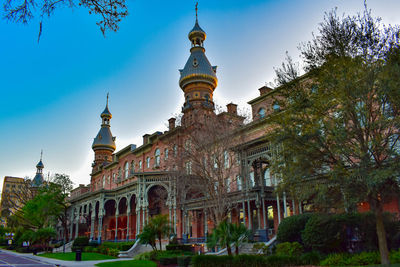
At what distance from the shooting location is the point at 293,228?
18438 mm

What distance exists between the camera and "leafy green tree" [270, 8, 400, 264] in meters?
12.3

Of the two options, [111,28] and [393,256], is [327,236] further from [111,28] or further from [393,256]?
[111,28]

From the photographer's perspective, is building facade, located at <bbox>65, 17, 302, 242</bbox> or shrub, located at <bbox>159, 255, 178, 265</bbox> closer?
shrub, located at <bbox>159, 255, 178, 265</bbox>

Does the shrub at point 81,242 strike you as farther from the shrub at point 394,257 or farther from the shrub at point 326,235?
the shrub at point 394,257

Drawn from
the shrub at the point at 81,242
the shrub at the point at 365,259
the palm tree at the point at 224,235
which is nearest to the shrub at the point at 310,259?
the shrub at the point at 365,259

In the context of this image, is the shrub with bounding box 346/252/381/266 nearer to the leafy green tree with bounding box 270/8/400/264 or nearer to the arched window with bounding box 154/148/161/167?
the leafy green tree with bounding box 270/8/400/264

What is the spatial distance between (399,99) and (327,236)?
759cm

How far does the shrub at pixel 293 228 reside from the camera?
1836 centimetres

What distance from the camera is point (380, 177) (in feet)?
37.3

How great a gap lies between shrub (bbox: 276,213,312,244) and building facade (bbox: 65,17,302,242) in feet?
11.0

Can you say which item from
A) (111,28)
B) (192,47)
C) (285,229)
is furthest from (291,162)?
(192,47)

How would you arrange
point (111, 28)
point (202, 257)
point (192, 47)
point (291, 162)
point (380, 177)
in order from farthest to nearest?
point (192, 47), point (202, 257), point (291, 162), point (380, 177), point (111, 28)

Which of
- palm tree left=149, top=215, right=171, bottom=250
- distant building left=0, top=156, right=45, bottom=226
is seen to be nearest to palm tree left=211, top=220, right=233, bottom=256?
palm tree left=149, top=215, right=171, bottom=250

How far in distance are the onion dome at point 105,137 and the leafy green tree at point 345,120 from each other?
2250 inches
